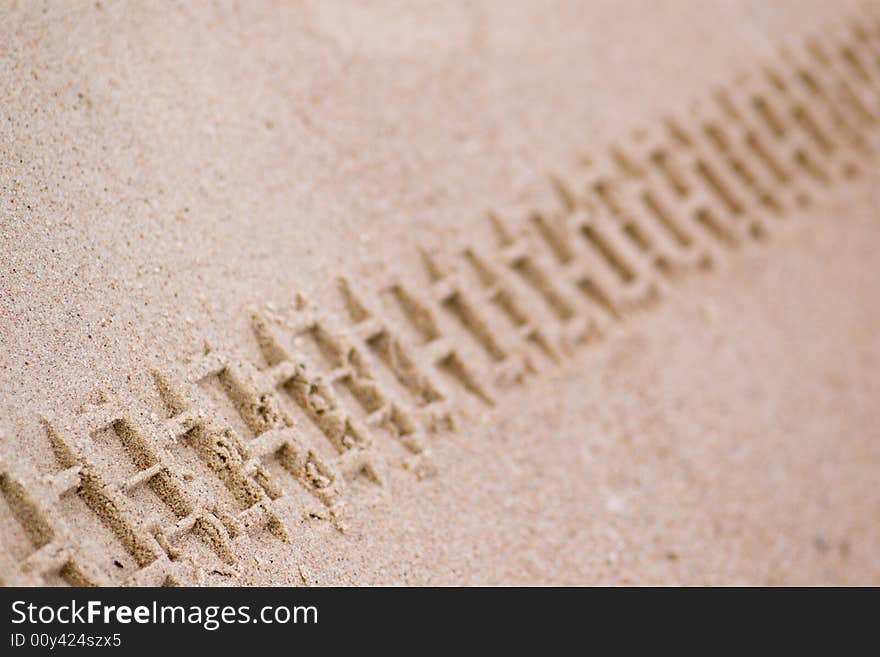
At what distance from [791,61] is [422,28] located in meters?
1.38

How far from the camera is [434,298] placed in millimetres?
2207

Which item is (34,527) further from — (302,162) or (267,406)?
(302,162)

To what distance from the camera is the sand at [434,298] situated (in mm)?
1724

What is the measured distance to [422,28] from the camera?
8.61 ft

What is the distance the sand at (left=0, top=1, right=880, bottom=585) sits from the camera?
1724 mm

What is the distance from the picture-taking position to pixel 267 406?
1.84 metres

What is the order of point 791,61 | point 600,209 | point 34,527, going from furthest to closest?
1. point 791,61
2. point 600,209
3. point 34,527

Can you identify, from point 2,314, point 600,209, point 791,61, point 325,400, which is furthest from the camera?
point 791,61

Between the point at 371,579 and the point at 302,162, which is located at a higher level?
the point at 302,162
